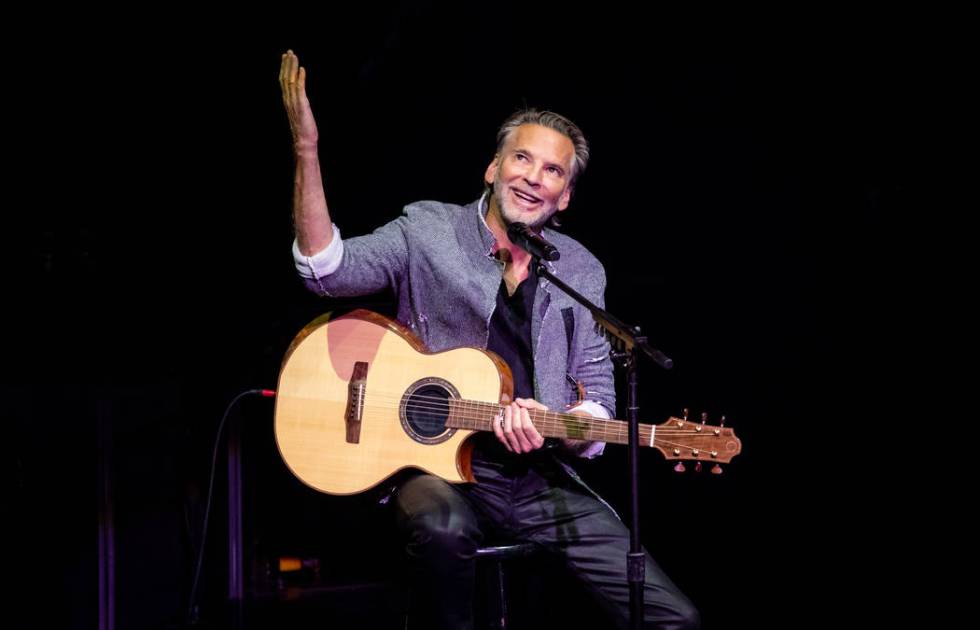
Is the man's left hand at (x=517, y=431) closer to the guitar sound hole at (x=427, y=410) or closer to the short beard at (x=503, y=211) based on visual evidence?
the guitar sound hole at (x=427, y=410)

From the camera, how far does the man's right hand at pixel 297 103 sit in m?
2.51

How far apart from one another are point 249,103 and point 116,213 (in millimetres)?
974

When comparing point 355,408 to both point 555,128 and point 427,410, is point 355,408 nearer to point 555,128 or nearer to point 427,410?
point 427,410

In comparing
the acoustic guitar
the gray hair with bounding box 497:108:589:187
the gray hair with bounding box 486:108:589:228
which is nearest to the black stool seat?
the acoustic guitar

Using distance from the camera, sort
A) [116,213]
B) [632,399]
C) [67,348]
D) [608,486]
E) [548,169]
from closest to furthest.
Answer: [632,399]
[548,169]
[67,348]
[116,213]
[608,486]

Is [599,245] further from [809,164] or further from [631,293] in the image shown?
[809,164]

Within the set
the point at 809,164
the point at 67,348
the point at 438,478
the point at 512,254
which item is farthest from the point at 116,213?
the point at 809,164

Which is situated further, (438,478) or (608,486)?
(608,486)

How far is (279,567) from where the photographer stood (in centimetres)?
476

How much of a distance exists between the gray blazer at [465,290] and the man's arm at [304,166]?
0.16m

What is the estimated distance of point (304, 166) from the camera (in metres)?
2.59

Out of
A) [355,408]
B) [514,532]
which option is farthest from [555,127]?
[514,532]

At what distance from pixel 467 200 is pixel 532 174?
2085 millimetres

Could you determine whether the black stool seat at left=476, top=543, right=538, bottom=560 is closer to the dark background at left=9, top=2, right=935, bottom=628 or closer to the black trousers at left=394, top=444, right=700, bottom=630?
the black trousers at left=394, top=444, right=700, bottom=630
